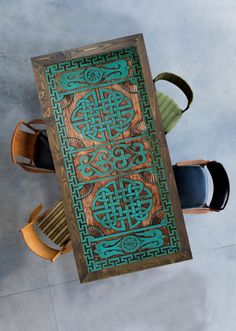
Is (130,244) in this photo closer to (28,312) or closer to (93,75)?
(93,75)

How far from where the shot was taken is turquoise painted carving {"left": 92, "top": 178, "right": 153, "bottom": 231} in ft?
11.7

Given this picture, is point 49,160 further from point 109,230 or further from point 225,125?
point 225,125

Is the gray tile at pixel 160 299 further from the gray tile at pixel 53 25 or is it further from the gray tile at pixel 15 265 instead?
the gray tile at pixel 53 25

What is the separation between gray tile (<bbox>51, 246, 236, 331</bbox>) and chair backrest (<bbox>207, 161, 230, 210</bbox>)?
32.0 inches

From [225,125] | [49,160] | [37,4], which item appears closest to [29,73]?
[37,4]

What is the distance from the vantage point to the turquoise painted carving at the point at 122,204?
3.56 m

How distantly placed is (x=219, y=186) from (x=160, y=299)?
139 centimetres

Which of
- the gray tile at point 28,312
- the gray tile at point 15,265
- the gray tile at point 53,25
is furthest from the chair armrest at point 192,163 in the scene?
the gray tile at point 28,312

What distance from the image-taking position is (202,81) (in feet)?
14.9

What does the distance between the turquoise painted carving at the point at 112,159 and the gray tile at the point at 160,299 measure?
1383 mm

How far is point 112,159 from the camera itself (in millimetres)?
3576

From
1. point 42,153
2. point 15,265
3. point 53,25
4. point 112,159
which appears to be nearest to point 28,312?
point 15,265

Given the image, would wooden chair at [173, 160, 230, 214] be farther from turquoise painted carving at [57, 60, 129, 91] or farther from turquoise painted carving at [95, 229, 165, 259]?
turquoise painted carving at [57, 60, 129, 91]

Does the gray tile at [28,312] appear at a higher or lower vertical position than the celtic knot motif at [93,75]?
lower
